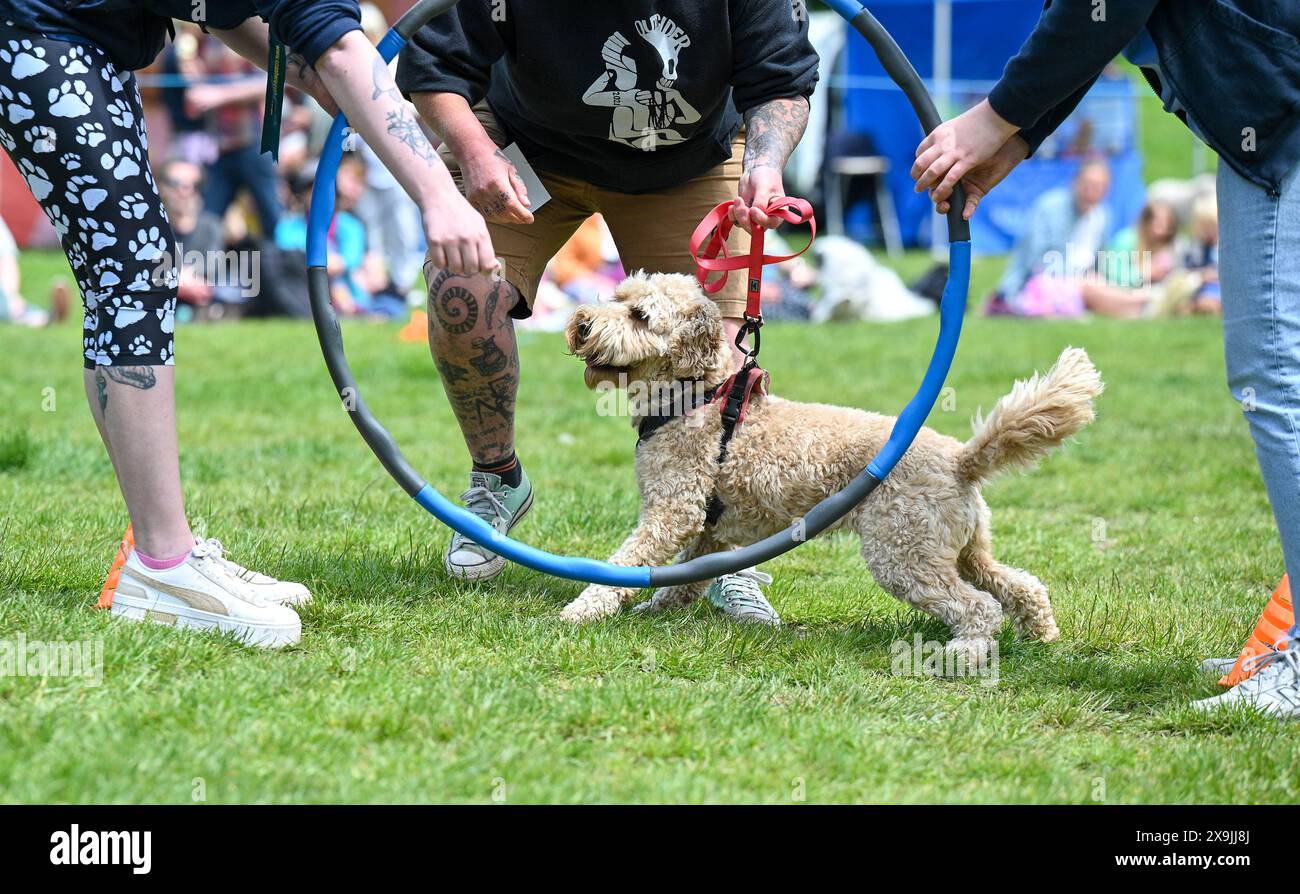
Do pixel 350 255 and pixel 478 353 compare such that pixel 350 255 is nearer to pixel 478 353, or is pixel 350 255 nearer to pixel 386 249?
pixel 386 249

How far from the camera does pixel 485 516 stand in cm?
448

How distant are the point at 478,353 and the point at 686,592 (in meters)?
1.04

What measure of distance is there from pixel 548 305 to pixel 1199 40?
990 cm

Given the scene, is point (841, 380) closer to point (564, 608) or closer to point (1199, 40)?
point (564, 608)

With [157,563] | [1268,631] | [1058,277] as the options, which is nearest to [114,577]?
[157,563]

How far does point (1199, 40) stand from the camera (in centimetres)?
312

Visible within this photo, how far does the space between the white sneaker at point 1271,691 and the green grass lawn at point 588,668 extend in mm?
63

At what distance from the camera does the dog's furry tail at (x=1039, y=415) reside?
12.2ft

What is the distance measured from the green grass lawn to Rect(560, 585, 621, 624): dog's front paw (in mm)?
80

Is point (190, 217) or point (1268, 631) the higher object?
point (190, 217)

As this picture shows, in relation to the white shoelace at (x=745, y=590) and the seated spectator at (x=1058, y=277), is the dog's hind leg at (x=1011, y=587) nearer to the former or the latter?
the white shoelace at (x=745, y=590)

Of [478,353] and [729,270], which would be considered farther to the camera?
[478,353]

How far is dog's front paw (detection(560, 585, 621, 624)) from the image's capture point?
3.90 metres

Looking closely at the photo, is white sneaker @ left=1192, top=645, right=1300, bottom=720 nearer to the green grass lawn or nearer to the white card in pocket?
the green grass lawn
